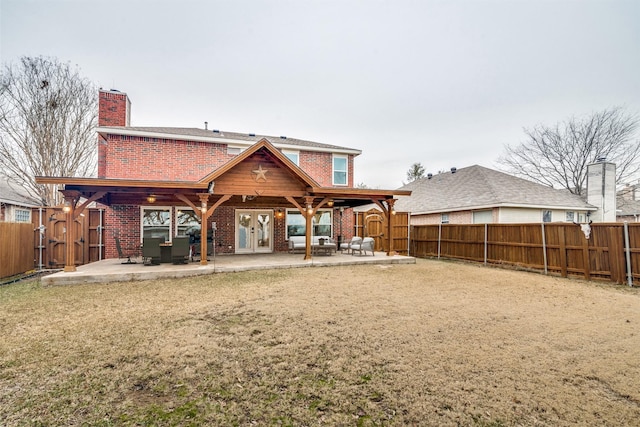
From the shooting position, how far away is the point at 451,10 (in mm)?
11539

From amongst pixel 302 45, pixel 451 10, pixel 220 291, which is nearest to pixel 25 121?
pixel 302 45

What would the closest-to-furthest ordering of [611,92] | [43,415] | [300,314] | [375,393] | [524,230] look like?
[43,415] < [375,393] < [300,314] < [524,230] < [611,92]

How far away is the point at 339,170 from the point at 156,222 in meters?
8.92

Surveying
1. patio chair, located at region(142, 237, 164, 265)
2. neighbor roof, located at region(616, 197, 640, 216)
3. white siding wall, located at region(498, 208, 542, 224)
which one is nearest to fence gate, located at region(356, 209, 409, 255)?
white siding wall, located at region(498, 208, 542, 224)

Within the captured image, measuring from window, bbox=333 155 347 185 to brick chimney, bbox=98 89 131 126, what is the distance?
10.0m

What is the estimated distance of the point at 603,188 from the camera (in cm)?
1524

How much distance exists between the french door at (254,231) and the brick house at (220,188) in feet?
0.15

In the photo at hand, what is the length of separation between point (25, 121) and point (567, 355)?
2202cm

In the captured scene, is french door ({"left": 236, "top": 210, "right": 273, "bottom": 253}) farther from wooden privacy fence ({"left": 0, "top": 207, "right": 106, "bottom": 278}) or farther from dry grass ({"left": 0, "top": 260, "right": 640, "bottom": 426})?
dry grass ({"left": 0, "top": 260, "right": 640, "bottom": 426})

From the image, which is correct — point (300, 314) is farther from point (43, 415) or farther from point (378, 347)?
point (43, 415)

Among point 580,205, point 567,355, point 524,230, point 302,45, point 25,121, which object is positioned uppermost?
point 302,45

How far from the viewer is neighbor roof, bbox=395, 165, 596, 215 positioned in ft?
48.0

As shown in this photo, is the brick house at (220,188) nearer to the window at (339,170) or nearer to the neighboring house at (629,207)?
the window at (339,170)

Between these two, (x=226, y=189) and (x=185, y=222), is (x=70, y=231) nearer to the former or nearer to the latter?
(x=226, y=189)
